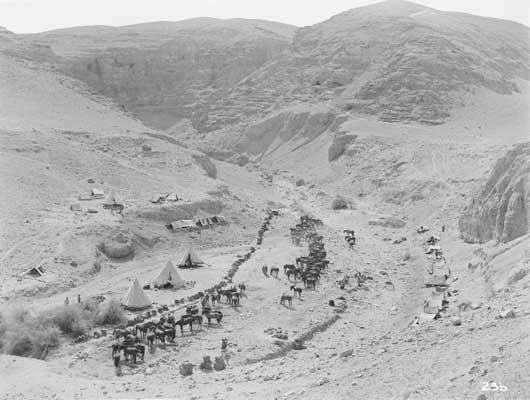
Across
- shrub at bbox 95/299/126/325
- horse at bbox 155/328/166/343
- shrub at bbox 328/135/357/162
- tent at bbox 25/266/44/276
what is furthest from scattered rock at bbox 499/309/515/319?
shrub at bbox 328/135/357/162

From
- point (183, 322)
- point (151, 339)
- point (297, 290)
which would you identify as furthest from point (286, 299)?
point (151, 339)

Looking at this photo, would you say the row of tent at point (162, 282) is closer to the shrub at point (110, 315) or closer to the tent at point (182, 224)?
the shrub at point (110, 315)

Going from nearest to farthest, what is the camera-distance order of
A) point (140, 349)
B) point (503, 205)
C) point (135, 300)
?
point (140, 349)
point (135, 300)
point (503, 205)

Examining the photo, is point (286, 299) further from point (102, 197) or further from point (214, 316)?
point (102, 197)

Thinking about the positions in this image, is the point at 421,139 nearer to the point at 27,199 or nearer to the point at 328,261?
the point at 328,261

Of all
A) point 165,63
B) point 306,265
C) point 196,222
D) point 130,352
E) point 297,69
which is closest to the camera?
point 130,352

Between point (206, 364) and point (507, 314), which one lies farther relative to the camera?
point (206, 364)
